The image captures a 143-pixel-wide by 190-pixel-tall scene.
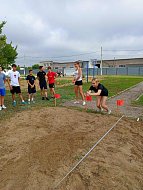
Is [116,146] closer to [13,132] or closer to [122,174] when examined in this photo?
[122,174]

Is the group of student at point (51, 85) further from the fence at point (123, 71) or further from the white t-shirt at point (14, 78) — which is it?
the fence at point (123, 71)

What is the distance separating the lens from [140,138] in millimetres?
5477

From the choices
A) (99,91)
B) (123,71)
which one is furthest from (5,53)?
(123,71)

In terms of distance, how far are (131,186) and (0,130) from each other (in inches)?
143

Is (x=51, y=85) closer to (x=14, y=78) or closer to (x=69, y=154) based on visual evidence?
(x=14, y=78)

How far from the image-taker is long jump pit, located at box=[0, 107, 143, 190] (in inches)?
137

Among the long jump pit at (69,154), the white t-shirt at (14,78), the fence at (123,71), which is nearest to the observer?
the long jump pit at (69,154)

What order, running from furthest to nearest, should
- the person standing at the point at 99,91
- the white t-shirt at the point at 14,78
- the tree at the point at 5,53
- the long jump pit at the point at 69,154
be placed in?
the tree at the point at 5,53 < the white t-shirt at the point at 14,78 < the person standing at the point at 99,91 < the long jump pit at the point at 69,154

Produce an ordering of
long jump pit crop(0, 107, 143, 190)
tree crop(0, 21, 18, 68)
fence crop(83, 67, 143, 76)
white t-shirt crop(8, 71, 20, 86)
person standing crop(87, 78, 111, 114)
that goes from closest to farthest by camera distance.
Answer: long jump pit crop(0, 107, 143, 190), person standing crop(87, 78, 111, 114), white t-shirt crop(8, 71, 20, 86), tree crop(0, 21, 18, 68), fence crop(83, 67, 143, 76)

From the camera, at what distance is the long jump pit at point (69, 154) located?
3.48 m

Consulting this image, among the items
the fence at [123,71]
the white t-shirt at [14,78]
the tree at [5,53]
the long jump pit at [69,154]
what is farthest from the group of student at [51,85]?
the fence at [123,71]

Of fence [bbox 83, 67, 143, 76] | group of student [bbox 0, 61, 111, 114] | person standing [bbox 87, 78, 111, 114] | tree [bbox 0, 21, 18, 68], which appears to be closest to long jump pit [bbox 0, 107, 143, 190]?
person standing [bbox 87, 78, 111, 114]

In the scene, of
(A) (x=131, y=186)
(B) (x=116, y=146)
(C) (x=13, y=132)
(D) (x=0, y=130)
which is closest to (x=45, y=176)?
(A) (x=131, y=186)

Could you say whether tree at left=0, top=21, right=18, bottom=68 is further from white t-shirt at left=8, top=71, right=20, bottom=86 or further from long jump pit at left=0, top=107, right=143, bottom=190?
long jump pit at left=0, top=107, right=143, bottom=190
